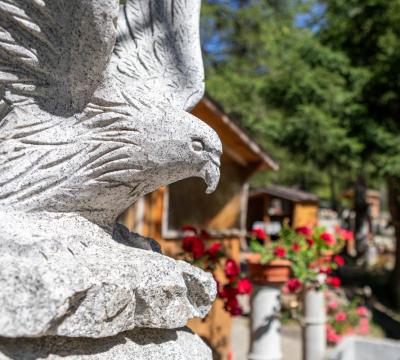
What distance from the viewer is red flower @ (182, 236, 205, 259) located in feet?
12.0

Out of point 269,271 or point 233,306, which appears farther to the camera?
point 269,271

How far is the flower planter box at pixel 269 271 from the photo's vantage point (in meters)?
4.39

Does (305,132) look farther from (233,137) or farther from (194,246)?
(194,246)

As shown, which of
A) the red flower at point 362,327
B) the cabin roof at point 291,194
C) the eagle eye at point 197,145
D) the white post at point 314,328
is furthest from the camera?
the cabin roof at point 291,194

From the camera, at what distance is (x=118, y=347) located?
186 cm

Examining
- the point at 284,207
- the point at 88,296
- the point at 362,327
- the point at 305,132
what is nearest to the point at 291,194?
the point at 305,132

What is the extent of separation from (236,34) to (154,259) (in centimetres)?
1708

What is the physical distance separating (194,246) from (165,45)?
5.71 feet

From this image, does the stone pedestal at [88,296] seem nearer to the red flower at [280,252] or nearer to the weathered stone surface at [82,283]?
the weathered stone surface at [82,283]

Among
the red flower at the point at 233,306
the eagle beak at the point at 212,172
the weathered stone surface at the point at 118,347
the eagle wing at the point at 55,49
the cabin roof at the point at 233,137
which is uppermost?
the cabin roof at the point at 233,137

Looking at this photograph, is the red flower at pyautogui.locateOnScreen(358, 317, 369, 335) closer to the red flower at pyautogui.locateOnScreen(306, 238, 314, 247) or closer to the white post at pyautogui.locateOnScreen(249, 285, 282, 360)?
the white post at pyautogui.locateOnScreen(249, 285, 282, 360)

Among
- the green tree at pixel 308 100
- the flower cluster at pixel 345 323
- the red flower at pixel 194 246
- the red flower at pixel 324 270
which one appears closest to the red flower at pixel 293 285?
the red flower at pixel 324 270

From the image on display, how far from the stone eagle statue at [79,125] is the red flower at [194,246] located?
5.02 ft

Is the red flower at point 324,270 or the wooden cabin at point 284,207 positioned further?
the wooden cabin at point 284,207
